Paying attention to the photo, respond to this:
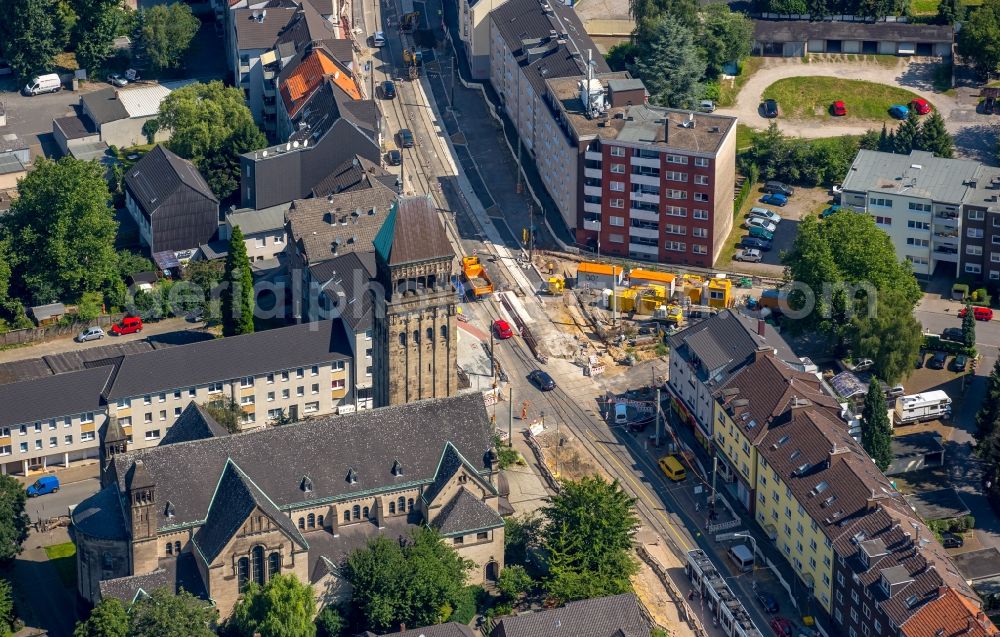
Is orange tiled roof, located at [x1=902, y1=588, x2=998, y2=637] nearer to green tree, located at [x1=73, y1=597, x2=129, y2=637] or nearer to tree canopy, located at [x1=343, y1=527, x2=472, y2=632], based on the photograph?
tree canopy, located at [x1=343, y1=527, x2=472, y2=632]

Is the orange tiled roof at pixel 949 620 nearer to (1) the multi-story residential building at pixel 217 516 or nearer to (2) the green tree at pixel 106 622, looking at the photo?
(1) the multi-story residential building at pixel 217 516

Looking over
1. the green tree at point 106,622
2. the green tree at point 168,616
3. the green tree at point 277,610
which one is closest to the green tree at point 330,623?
the green tree at point 277,610

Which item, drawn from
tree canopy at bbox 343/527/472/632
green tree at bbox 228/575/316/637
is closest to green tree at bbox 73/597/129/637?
green tree at bbox 228/575/316/637

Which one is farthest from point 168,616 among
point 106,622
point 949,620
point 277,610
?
point 949,620

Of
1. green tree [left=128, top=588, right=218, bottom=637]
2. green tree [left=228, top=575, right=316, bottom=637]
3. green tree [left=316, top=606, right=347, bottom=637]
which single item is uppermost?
green tree [left=128, top=588, right=218, bottom=637]

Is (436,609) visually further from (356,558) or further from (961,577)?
(961,577)

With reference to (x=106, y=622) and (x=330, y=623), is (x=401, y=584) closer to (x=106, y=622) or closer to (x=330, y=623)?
(x=330, y=623)
